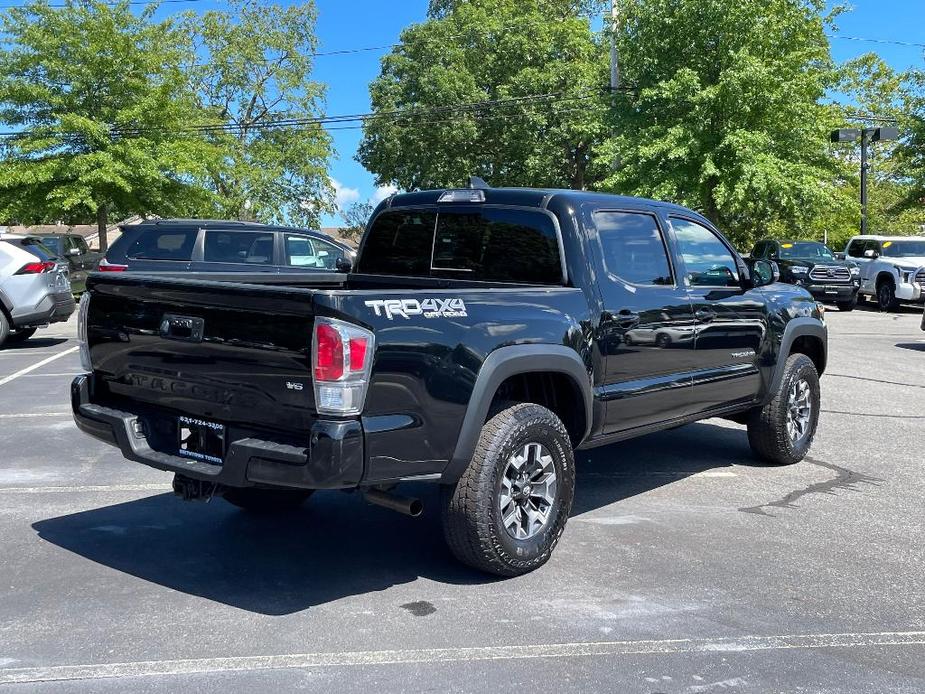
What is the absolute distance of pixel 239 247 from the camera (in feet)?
46.3

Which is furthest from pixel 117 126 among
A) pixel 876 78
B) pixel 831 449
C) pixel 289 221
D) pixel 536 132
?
pixel 876 78

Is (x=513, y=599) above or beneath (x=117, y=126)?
beneath

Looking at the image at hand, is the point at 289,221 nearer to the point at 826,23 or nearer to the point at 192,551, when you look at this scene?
the point at 826,23

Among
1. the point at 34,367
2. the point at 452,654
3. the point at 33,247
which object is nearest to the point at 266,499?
the point at 452,654

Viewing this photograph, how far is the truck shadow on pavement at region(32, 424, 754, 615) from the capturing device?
470 centimetres

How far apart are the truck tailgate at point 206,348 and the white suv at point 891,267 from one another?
22397mm

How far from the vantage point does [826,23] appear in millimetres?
28531

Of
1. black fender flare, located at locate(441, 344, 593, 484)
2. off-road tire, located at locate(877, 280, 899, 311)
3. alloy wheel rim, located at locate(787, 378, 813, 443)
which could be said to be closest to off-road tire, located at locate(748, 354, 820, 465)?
alloy wheel rim, located at locate(787, 378, 813, 443)

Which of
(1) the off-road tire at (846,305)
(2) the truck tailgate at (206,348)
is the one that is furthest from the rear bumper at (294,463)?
(1) the off-road tire at (846,305)

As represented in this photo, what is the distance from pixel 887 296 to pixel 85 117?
2308 cm

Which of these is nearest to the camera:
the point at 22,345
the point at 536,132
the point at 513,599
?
the point at 513,599

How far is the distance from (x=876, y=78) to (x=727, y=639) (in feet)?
198

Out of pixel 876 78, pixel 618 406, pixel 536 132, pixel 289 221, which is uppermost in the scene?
pixel 876 78

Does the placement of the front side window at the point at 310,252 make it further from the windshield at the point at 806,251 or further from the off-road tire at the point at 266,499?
the windshield at the point at 806,251
